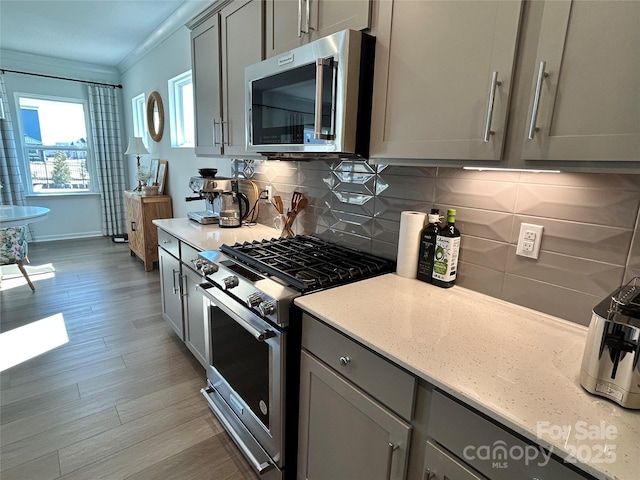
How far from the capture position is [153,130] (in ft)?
15.4

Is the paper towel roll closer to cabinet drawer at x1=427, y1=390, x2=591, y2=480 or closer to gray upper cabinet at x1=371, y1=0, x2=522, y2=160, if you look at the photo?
gray upper cabinet at x1=371, y1=0, x2=522, y2=160

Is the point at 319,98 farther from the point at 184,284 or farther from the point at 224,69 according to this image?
the point at 184,284

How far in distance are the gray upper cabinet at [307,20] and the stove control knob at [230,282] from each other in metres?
1.07

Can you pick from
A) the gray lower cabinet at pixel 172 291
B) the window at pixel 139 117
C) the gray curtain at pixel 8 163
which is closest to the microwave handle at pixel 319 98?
the gray lower cabinet at pixel 172 291

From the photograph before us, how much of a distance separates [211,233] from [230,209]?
0.27 metres

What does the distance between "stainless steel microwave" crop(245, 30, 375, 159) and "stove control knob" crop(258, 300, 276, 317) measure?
614mm

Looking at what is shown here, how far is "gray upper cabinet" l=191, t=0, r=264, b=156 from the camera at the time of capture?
6.10ft

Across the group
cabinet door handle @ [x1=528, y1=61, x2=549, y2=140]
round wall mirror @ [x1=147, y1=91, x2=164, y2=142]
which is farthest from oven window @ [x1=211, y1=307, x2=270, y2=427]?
round wall mirror @ [x1=147, y1=91, x2=164, y2=142]

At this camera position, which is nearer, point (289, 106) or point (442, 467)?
point (442, 467)

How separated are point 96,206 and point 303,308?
6.13 m

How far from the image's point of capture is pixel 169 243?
7.84 ft

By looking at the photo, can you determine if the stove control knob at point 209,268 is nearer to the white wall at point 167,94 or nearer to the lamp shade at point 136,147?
the white wall at point 167,94

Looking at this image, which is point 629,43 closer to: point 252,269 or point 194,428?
point 252,269

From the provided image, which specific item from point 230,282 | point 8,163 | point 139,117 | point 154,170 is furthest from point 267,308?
point 8,163
